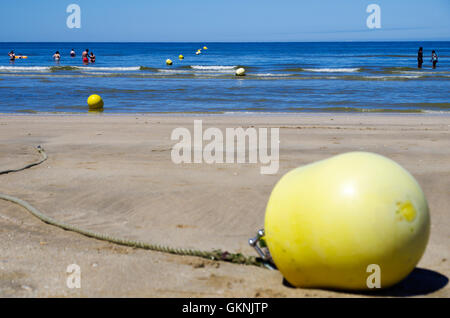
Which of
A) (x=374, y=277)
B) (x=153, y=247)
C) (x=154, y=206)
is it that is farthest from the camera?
(x=154, y=206)

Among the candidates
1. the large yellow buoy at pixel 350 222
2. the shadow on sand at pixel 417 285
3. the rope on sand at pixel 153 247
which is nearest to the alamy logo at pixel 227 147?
the rope on sand at pixel 153 247

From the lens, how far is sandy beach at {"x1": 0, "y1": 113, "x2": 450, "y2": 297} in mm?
3914

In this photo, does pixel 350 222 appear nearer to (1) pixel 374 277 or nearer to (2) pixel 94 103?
(1) pixel 374 277

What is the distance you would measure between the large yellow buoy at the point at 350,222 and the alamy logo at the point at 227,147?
12.4ft

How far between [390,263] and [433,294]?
621 mm

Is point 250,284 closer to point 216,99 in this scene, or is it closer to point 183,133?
point 183,133

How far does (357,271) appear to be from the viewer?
3311 millimetres

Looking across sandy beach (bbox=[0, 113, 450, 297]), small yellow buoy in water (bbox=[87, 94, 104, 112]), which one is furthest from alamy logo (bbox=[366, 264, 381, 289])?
small yellow buoy in water (bbox=[87, 94, 104, 112])

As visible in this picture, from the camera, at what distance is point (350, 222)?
3174 mm

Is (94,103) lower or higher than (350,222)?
higher

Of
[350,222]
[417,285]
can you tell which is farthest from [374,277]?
[417,285]

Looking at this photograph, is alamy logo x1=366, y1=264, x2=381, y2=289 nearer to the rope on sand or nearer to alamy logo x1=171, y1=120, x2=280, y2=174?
the rope on sand

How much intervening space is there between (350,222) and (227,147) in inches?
234
